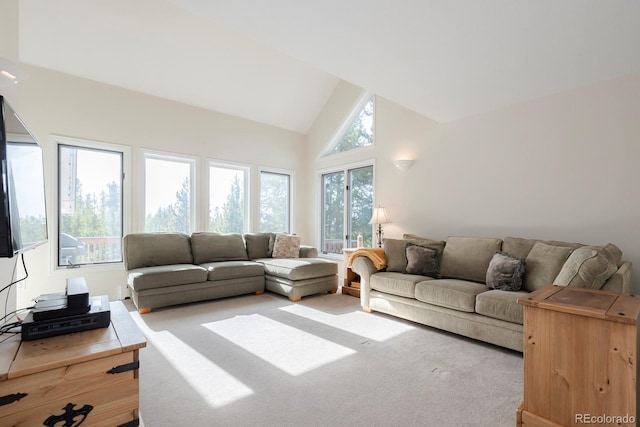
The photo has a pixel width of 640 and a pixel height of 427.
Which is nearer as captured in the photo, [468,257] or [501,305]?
[501,305]

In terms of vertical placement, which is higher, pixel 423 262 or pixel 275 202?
pixel 275 202

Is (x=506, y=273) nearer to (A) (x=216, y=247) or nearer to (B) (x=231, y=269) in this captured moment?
(B) (x=231, y=269)

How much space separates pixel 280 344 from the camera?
2.69m

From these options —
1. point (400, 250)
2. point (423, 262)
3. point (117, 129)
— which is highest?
point (117, 129)

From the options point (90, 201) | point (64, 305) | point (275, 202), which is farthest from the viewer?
point (275, 202)

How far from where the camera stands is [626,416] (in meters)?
1.31

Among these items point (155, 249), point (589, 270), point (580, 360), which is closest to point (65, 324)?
point (580, 360)

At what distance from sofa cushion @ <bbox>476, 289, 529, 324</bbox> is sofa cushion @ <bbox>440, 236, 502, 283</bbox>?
21.7 inches

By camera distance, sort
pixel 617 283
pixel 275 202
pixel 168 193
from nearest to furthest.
Result: 1. pixel 617 283
2. pixel 168 193
3. pixel 275 202

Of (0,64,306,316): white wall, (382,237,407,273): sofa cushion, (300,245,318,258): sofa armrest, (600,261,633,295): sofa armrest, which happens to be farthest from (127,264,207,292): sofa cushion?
(600,261,633,295): sofa armrest

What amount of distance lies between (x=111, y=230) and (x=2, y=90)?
2656 millimetres

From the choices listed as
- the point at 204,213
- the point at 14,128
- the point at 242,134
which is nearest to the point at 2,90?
the point at 14,128

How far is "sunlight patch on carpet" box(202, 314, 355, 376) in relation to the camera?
→ 2359 millimetres

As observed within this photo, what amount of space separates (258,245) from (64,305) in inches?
141
